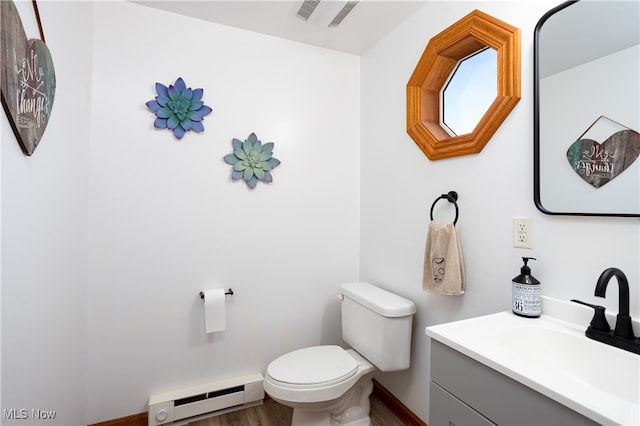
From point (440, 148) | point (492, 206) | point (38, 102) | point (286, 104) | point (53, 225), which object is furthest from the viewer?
Result: point (286, 104)

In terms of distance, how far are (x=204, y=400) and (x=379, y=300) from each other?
3.80 ft

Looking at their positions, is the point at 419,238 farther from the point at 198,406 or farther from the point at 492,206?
the point at 198,406

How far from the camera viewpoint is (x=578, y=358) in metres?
0.95

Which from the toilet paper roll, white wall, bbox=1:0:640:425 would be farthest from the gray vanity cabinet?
the toilet paper roll

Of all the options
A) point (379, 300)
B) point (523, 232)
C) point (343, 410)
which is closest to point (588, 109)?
point (523, 232)

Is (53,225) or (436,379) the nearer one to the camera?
(436,379)

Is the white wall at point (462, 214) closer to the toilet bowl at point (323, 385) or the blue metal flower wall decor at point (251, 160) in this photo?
the toilet bowl at point (323, 385)

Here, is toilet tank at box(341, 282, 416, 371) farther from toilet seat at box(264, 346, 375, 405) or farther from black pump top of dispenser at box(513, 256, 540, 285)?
black pump top of dispenser at box(513, 256, 540, 285)

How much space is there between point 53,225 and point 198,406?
1.28 m

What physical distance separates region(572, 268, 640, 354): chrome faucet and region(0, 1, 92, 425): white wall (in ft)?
5.13

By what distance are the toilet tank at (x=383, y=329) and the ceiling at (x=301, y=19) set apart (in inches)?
62.7

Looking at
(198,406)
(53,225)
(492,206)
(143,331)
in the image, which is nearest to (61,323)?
(53,225)

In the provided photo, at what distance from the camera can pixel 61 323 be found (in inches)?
47.6

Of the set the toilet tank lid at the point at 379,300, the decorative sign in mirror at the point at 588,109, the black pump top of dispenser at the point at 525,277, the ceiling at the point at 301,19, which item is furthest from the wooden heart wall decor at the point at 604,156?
the ceiling at the point at 301,19
